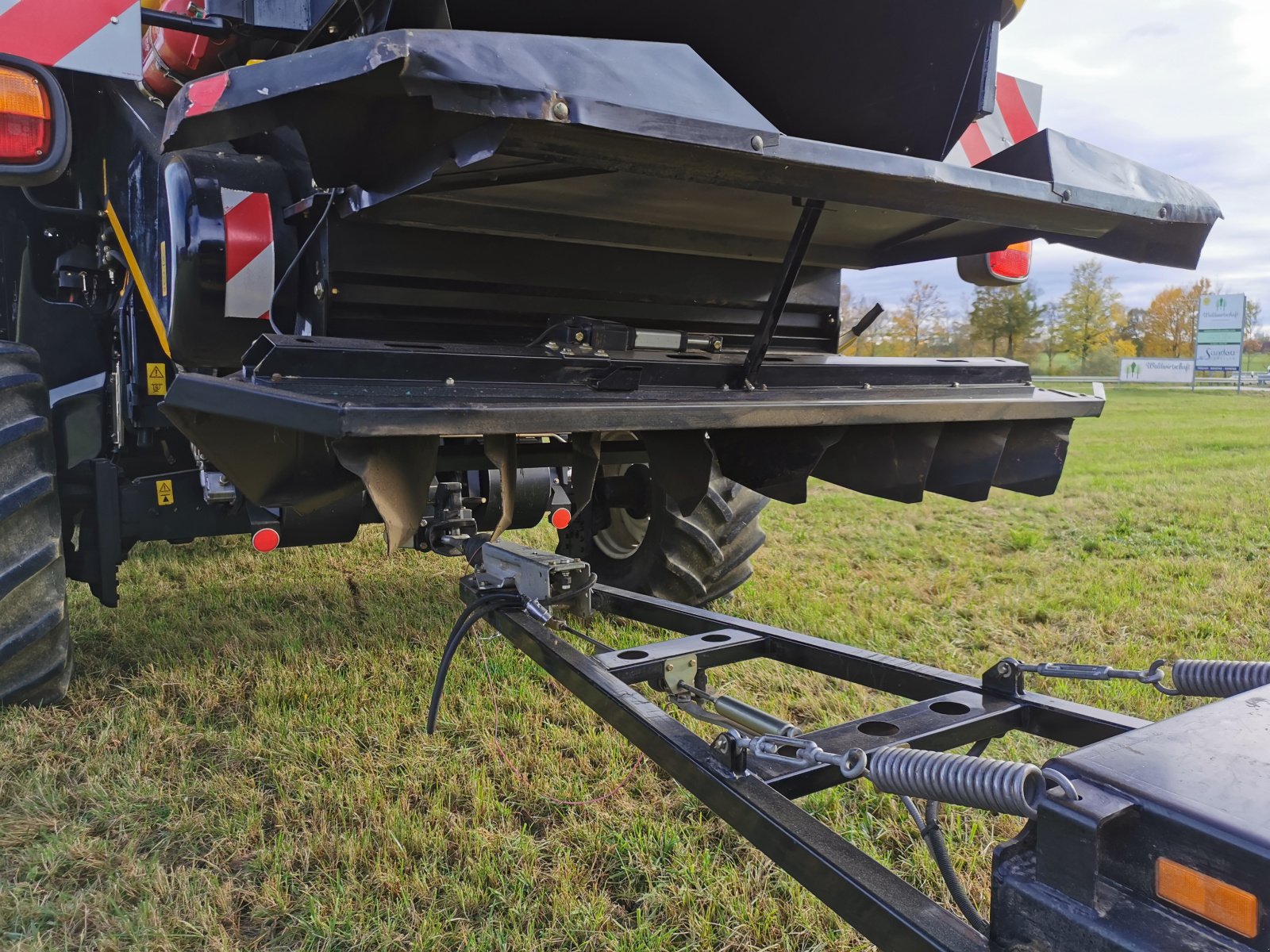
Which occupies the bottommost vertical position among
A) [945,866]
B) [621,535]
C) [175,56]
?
[945,866]

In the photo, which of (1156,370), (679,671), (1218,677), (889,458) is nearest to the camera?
(1218,677)

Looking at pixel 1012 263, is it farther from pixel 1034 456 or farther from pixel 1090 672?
pixel 1090 672

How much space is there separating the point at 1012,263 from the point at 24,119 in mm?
2735

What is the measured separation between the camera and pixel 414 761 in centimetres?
231

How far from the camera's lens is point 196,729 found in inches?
99.2

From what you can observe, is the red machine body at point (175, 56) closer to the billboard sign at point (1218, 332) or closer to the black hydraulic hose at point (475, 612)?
the black hydraulic hose at point (475, 612)

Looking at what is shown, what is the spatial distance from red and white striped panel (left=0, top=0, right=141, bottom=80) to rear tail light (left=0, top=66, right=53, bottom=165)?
58 millimetres

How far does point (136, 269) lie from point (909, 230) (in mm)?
2078

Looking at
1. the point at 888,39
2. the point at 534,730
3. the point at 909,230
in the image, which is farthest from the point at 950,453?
the point at 534,730

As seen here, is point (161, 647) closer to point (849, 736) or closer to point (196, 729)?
point (196, 729)

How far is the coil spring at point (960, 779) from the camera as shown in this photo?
3.19 ft

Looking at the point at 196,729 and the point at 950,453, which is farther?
the point at 196,729

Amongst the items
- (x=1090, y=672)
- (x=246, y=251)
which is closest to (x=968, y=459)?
(x=1090, y=672)

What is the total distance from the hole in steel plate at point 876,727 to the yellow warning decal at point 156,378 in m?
2.24
